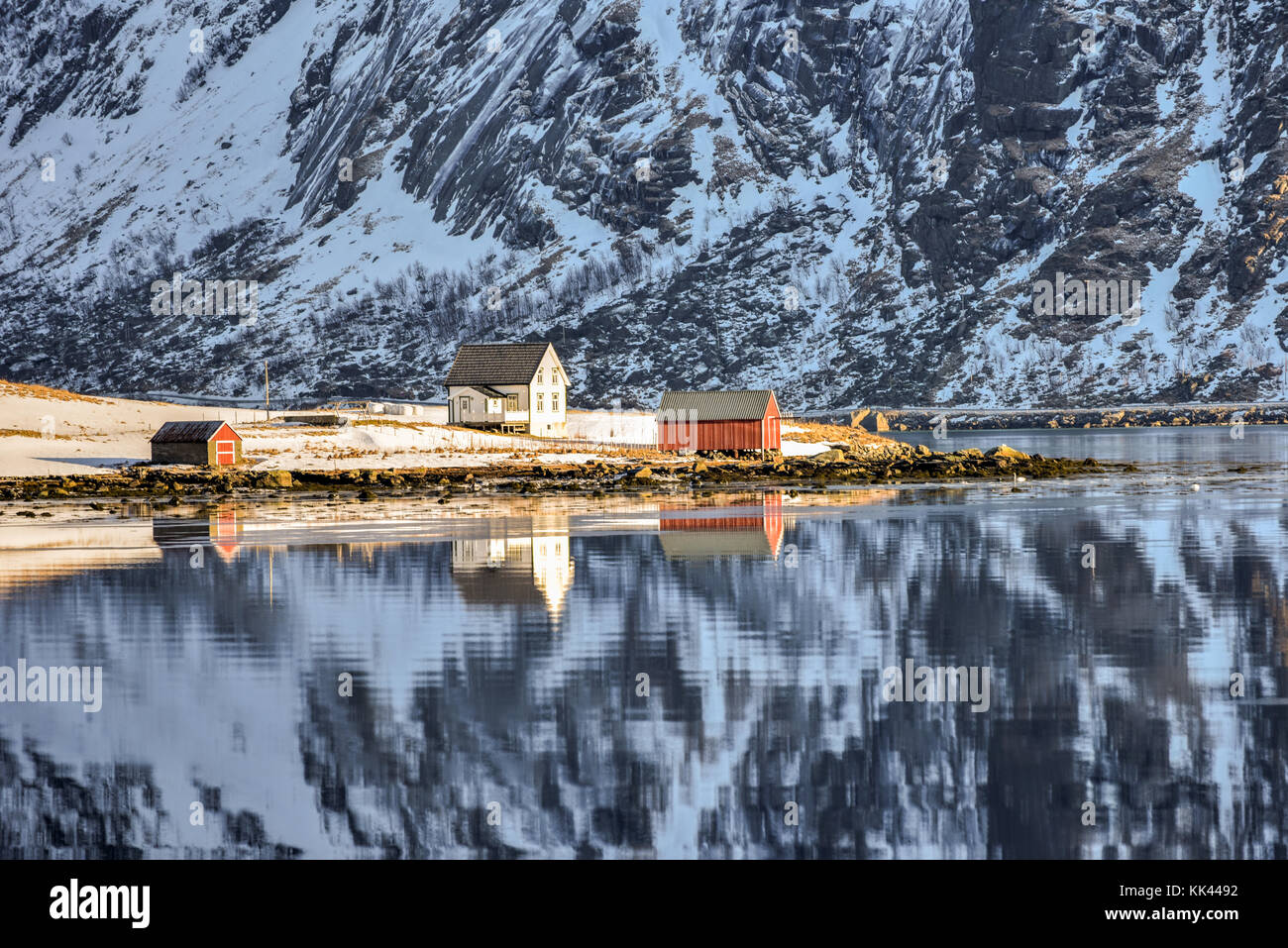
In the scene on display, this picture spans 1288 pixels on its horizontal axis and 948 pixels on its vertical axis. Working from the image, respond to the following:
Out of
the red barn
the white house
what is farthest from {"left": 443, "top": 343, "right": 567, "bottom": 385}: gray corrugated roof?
the red barn

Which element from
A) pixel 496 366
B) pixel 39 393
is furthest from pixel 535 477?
pixel 39 393

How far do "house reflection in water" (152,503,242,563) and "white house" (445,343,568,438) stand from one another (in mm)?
44463

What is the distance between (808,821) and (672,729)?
332 cm

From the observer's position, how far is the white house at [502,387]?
98.6 metres

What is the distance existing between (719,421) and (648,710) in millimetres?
84318

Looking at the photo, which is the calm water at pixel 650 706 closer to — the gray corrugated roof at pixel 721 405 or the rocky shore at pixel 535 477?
the rocky shore at pixel 535 477

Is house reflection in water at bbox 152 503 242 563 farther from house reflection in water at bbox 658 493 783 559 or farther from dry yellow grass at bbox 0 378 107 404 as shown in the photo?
dry yellow grass at bbox 0 378 107 404

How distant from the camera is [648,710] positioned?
18.0 metres

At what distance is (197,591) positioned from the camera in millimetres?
29672
